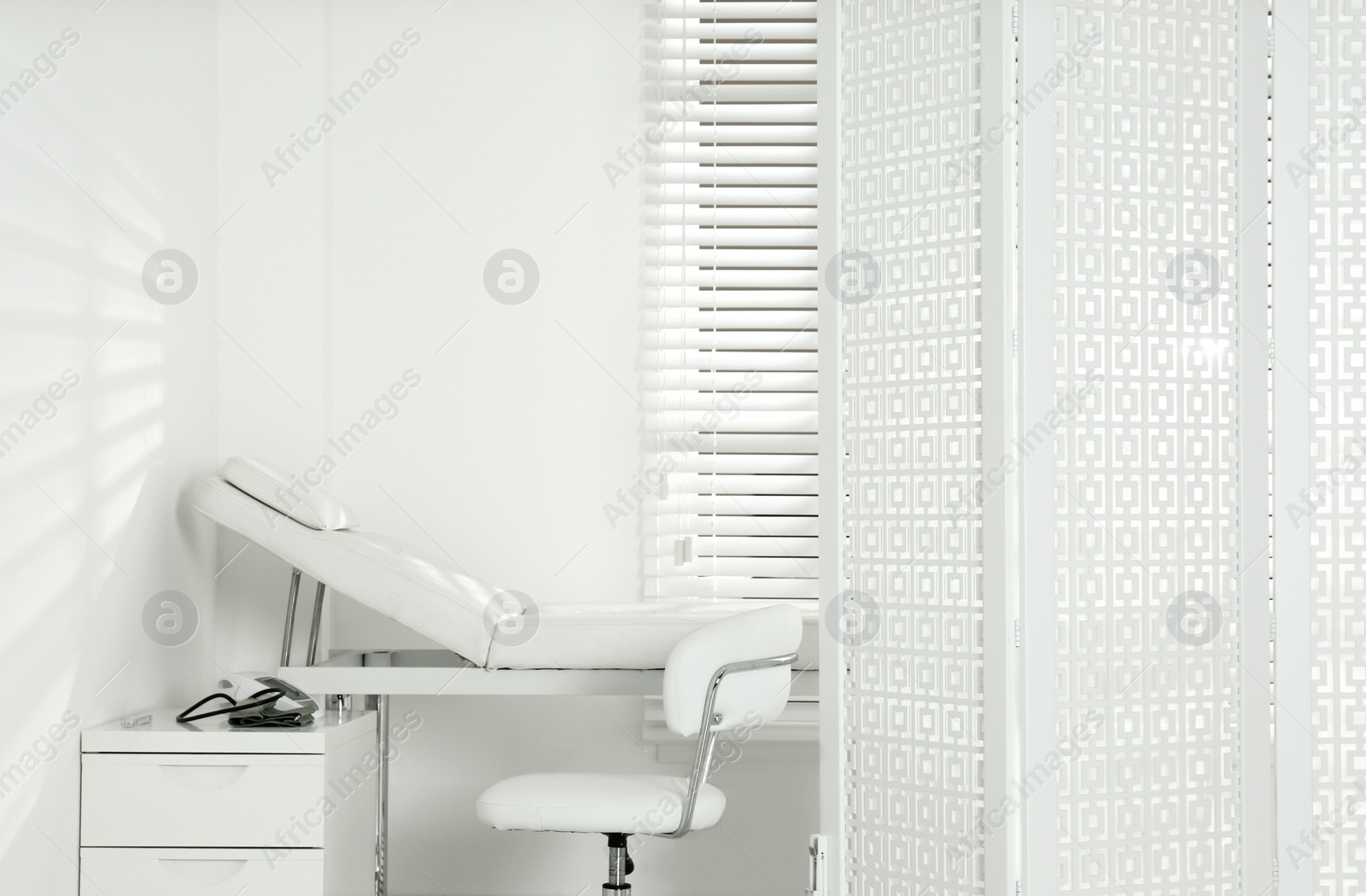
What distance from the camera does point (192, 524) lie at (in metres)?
2.75

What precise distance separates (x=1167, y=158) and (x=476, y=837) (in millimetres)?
2557

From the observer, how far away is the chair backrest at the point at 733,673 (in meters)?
2.03

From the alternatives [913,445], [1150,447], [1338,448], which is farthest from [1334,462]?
[913,445]

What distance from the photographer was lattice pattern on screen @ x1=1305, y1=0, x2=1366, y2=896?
1.89m

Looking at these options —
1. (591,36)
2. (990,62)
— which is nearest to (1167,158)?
(990,62)

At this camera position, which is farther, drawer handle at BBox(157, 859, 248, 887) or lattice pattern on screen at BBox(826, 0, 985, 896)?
drawer handle at BBox(157, 859, 248, 887)

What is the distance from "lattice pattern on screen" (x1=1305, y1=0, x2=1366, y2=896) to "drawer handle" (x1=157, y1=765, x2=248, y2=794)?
85.3 inches

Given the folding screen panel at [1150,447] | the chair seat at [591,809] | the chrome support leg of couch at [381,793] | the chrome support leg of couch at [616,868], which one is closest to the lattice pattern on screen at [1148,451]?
the folding screen panel at [1150,447]

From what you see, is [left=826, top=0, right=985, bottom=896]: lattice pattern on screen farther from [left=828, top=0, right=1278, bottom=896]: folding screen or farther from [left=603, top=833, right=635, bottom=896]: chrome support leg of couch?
[left=603, top=833, right=635, bottom=896]: chrome support leg of couch

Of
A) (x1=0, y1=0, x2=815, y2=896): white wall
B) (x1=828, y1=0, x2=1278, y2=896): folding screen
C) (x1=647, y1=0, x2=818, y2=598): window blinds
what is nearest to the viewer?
(x1=828, y1=0, x2=1278, y2=896): folding screen

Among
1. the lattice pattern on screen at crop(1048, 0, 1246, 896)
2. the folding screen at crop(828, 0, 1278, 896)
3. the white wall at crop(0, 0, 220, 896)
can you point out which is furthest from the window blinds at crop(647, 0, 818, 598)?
the white wall at crop(0, 0, 220, 896)

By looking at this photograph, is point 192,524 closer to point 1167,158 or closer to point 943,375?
point 943,375

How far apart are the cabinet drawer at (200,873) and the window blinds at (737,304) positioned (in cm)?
128

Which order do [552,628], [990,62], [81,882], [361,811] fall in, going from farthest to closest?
[361,811] → [552,628] → [81,882] → [990,62]
